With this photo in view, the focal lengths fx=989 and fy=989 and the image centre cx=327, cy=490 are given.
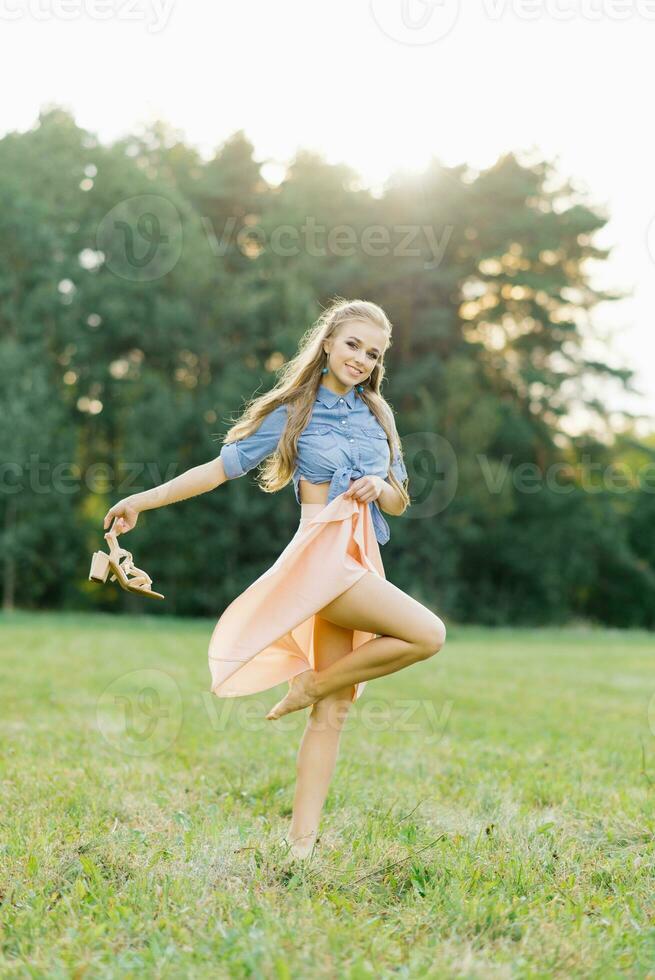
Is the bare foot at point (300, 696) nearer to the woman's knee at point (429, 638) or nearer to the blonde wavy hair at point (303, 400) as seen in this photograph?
the woman's knee at point (429, 638)

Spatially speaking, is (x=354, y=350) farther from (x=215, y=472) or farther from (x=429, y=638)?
(x=429, y=638)

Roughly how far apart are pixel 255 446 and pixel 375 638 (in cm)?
79

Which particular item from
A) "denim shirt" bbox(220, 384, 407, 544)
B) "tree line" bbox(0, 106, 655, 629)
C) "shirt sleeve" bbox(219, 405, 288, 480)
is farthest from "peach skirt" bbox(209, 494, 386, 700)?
"tree line" bbox(0, 106, 655, 629)

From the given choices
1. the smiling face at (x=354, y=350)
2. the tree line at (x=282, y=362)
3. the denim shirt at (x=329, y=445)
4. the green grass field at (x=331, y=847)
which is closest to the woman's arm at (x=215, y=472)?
the denim shirt at (x=329, y=445)

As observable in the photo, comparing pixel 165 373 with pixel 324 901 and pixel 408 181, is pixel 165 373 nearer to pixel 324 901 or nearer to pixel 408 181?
pixel 408 181

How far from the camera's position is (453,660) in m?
13.1

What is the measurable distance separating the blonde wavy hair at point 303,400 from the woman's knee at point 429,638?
50 centimetres

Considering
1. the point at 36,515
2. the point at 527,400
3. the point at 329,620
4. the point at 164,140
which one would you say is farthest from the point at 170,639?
the point at 164,140

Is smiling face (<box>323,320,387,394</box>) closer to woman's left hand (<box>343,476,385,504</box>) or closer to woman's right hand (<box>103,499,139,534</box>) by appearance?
woman's left hand (<box>343,476,385,504</box>)

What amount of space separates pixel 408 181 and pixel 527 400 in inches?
247

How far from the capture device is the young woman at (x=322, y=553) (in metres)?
3.26

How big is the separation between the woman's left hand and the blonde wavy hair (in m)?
0.21

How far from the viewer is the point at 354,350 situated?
11.5 feet

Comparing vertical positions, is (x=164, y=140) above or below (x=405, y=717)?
above
